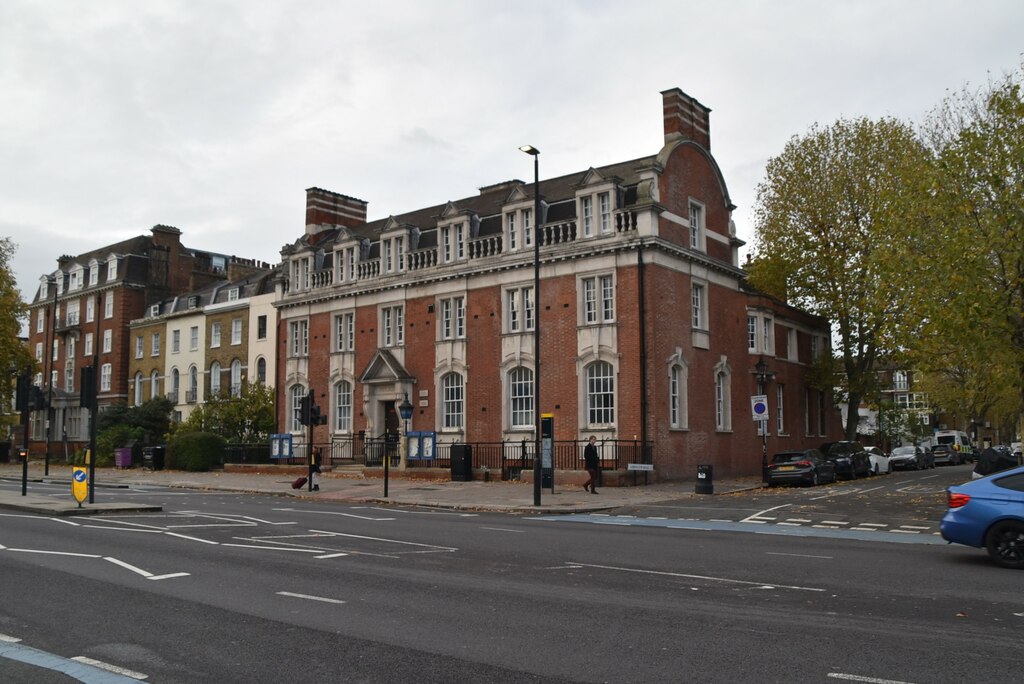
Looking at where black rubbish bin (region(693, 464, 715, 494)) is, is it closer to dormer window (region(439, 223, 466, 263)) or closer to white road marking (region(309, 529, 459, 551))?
white road marking (region(309, 529, 459, 551))

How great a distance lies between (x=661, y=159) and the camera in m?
32.6

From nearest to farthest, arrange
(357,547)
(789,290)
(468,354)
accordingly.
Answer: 1. (357,547)
2. (468,354)
3. (789,290)

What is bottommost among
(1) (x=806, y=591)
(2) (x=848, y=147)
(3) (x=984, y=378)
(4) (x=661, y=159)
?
(1) (x=806, y=591)

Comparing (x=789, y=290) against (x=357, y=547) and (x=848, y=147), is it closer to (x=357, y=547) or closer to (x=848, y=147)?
(x=848, y=147)

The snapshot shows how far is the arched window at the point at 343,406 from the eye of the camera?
4009 cm

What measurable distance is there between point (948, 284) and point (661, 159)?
13890 millimetres

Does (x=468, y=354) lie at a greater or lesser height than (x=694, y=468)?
greater

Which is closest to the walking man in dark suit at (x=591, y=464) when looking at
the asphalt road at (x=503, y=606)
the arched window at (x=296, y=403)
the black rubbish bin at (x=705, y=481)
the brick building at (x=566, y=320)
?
the black rubbish bin at (x=705, y=481)

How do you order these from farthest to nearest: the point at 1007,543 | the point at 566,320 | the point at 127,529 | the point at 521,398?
the point at 521,398
the point at 566,320
the point at 127,529
the point at 1007,543

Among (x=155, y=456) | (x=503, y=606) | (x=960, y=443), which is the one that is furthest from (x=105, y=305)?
(x=960, y=443)

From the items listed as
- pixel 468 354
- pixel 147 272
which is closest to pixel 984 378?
pixel 468 354

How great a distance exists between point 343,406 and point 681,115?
1963 centimetres

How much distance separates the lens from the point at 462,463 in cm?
3175

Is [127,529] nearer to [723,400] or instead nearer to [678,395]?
[678,395]
